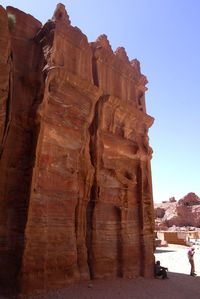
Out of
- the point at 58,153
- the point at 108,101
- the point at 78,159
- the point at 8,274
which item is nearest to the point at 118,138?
the point at 108,101

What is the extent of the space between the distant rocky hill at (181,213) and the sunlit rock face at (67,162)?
170 feet

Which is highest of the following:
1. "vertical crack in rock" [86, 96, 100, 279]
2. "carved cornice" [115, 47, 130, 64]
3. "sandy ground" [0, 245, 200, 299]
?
"carved cornice" [115, 47, 130, 64]

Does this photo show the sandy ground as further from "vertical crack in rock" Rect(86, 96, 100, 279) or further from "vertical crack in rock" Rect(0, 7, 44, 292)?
"vertical crack in rock" Rect(0, 7, 44, 292)

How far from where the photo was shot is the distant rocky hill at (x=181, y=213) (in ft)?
211

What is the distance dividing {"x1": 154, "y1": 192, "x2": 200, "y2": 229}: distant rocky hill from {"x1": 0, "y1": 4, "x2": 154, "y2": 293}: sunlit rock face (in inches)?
2044

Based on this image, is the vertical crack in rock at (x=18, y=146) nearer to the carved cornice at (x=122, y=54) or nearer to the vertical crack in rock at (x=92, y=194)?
the vertical crack in rock at (x=92, y=194)

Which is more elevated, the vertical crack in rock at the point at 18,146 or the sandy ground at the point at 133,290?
the vertical crack in rock at the point at 18,146

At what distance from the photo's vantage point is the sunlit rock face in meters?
8.57

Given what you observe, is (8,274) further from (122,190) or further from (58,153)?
(122,190)

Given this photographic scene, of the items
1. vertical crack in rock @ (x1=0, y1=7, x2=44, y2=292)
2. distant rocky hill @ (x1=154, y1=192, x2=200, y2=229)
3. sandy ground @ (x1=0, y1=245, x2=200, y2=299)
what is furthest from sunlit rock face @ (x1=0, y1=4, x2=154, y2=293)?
distant rocky hill @ (x1=154, y1=192, x2=200, y2=229)

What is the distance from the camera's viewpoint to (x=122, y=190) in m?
12.9

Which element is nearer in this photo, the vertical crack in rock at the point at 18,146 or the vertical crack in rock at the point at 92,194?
the vertical crack in rock at the point at 18,146

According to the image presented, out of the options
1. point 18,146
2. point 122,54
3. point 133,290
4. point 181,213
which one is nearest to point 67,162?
point 18,146

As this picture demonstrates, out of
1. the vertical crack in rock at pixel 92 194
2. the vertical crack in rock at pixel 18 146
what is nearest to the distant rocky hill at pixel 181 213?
the vertical crack in rock at pixel 92 194
